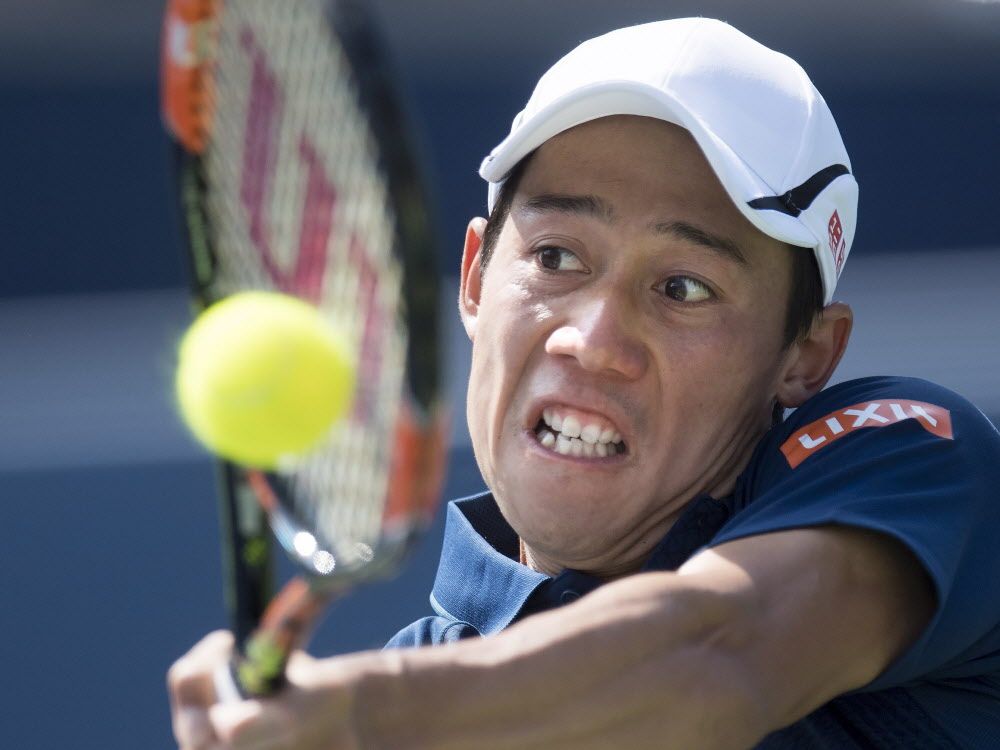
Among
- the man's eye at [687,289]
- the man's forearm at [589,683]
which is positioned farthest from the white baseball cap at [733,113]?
the man's forearm at [589,683]

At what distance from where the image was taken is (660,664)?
1.33 metres

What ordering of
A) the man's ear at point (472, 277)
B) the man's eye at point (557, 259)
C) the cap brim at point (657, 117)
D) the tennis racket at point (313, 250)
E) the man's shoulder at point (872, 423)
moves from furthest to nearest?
the man's ear at point (472, 277) → the man's eye at point (557, 259) → the cap brim at point (657, 117) → the man's shoulder at point (872, 423) → the tennis racket at point (313, 250)

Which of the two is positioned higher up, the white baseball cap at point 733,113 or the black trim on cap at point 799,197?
the white baseball cap at point 733,113

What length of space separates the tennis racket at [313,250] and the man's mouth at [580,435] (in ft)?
1.82

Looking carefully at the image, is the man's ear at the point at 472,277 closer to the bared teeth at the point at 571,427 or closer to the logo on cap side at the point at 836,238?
the bared teeth at the point at 571,427

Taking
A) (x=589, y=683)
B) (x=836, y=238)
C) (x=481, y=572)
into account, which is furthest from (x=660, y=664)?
(x=836, y=238)

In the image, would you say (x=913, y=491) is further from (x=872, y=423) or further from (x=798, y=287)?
(x=798, y=287)

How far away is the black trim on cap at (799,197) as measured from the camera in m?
1.82

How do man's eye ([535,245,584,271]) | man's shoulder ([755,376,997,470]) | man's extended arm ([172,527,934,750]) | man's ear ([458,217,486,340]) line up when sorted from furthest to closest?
1. man's ear ([458,217,486,340])
2. man's eye ([535,245,584,271])
3. man's shoulder ([755,376,997,470])
4. man's extended arm ([172,527,934,750])

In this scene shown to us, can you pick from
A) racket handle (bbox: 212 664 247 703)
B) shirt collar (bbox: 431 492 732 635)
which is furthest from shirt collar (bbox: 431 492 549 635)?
racket handle (bbox: 212 664 247 703)

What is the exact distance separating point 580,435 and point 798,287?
0.34 meters

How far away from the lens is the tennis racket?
1092 millimetres

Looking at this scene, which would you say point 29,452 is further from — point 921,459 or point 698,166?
point 921,459

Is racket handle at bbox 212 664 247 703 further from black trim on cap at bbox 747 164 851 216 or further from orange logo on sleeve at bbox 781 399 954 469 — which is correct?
black trim on cap at bbox 747 164 851 216
